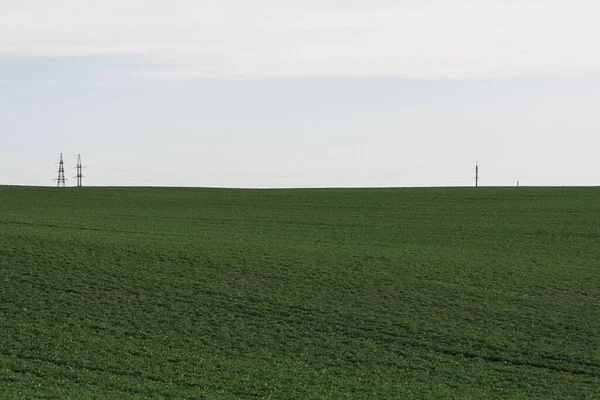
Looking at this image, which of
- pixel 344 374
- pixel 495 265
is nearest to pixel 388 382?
pixel 344 374

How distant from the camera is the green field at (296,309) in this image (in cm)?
1402

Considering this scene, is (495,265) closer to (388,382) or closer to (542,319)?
(542,319)

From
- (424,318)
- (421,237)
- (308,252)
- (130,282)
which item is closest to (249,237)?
(308,252)

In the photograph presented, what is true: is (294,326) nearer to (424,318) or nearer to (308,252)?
(424,318)

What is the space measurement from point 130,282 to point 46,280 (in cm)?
214

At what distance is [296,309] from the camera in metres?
18.9

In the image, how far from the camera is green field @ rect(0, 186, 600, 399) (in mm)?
14016

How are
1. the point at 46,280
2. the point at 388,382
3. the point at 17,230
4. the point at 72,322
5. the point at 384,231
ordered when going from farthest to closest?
1. the point at 384,231
2. the point at 17,230
3. the point at 46,280
4. the point at 72,322
5. the point at 388,382

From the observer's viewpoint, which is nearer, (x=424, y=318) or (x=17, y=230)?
(x=424, y=318)

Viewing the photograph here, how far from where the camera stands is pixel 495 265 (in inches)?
982

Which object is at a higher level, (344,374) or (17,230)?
(17,230)

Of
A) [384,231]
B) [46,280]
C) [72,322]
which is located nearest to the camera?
[72,322]

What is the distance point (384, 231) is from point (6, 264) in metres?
15.9

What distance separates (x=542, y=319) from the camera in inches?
742
